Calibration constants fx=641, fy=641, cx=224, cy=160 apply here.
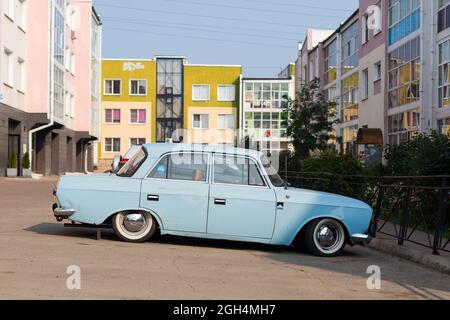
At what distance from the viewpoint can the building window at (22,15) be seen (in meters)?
32.0

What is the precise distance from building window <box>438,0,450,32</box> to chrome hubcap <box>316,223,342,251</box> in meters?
16.1

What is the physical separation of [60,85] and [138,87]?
83.8 ft

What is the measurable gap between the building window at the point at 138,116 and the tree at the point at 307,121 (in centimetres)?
3922

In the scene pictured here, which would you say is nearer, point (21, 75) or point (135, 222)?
point (135, 222)

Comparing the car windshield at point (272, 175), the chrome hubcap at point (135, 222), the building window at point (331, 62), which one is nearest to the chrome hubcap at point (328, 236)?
the car windshield at point (272, 175)

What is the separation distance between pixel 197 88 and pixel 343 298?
2406 inches

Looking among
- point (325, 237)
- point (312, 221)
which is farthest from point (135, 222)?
point (325, 237)

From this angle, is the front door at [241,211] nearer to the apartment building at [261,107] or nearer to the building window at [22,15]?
the building window at [22,15]

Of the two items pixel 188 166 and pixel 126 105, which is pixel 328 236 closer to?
pixel 188 166

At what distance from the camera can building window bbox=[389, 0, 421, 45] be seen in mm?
26266

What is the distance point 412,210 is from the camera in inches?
411

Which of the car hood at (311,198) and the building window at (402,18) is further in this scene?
the building window at (402,18)

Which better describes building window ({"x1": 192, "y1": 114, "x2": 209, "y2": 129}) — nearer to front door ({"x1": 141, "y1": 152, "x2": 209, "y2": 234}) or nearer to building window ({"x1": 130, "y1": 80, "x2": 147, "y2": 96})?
building window ({"x1": 130, "y1": 80, "x2": 147, "y2": 96})

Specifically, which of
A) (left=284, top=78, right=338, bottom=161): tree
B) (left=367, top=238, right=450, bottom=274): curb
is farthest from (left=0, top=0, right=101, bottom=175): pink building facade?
(left=367, top=238, right=450, bottom=274): curb
